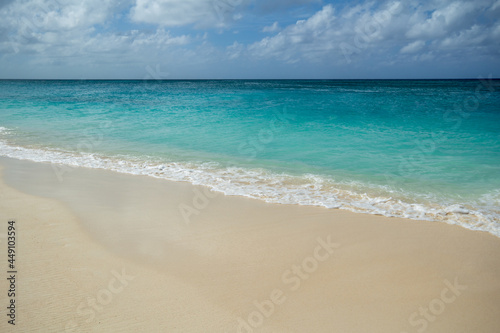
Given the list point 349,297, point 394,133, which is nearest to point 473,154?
point 394,133

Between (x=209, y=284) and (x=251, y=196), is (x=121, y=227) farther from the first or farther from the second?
(x=251, y=196)

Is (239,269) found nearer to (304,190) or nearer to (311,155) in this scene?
(304,190)

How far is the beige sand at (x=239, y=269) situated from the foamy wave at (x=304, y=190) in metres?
0.45

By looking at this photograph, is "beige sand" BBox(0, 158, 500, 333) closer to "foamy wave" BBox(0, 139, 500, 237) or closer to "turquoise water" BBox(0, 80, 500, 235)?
"foamy wave" BBox(0, 139, 500, 237)

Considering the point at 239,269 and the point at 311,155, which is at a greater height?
the point at 311,155

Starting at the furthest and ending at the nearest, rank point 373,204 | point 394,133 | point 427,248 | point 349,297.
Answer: point 394,133 < point 373,204 < point 427,248 < point 349,297

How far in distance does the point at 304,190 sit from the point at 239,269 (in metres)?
3.58

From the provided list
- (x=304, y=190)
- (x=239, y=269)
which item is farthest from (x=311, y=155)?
(x=239, y=269)

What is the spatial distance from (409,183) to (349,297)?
208 inches

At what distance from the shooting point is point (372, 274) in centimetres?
399

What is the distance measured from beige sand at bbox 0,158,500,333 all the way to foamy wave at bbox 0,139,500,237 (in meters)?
0.45

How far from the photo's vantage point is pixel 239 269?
13.3 ft

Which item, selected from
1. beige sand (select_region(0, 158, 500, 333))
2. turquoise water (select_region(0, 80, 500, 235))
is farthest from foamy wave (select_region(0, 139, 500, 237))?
beige sand (select_region(0, 158, 500, 333))

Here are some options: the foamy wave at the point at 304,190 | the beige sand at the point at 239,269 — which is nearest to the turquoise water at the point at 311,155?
the foamy wave at the point at 304,190
